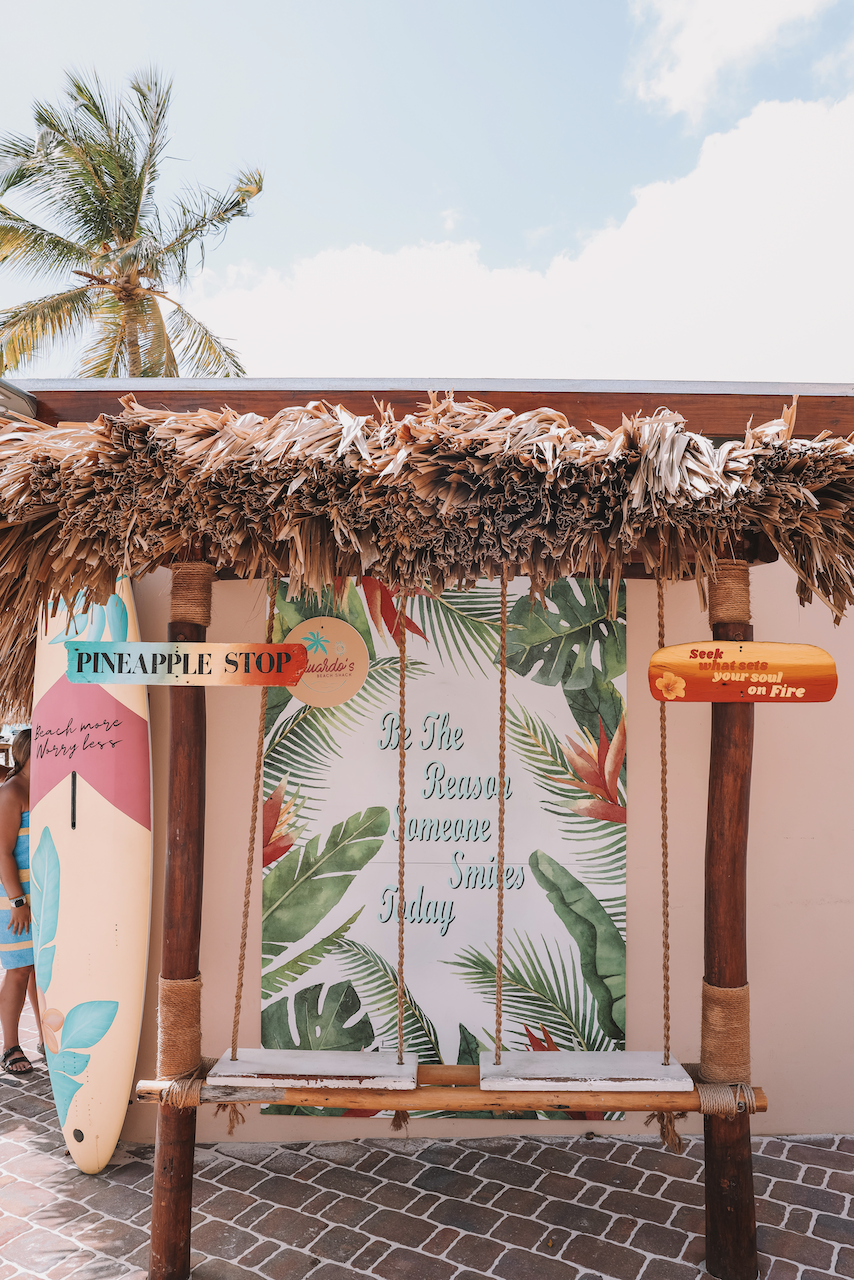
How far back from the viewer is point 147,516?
222 cm

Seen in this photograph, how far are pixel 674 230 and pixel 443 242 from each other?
8.33 metres

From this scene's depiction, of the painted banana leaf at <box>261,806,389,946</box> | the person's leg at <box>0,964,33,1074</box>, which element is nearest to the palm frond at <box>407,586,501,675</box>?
the painted banana leaf at <box>261,806,389,946</box>

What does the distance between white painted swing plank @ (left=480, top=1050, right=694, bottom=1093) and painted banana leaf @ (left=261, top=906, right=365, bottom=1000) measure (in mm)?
973

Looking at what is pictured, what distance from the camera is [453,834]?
134 inches

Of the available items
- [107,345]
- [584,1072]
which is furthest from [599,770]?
[107,345]

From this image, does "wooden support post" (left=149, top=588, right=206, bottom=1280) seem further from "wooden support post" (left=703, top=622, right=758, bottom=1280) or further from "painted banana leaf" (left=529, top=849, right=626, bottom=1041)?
"wooden support post" (left=703, top=622, right=758, bottom=1280)

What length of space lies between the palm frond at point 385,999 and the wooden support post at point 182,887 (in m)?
0.91

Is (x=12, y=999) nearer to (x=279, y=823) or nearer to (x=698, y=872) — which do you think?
(x=279, y=823)

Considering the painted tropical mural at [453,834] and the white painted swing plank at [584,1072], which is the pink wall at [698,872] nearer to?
the painted tropical mural at [453,834]

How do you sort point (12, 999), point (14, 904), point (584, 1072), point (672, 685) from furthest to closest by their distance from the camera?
point (12, 999) < point (14, 904) < point (584, 1072) < point (672, 685)

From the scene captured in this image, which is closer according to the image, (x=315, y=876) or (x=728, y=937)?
(x=728, y=937)

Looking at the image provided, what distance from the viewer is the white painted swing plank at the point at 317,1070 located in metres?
2.44

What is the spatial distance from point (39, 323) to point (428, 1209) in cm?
1302

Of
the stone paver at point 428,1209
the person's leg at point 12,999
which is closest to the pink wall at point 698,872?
the stone paver at point 428,1209
